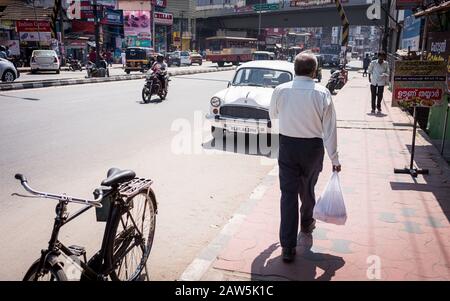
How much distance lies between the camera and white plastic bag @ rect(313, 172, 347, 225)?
3.91 m

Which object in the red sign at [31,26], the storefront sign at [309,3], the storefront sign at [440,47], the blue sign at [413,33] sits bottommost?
the storefront sign at [440,47]

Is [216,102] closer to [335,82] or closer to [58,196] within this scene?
[58,196]

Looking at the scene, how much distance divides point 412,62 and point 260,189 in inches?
125

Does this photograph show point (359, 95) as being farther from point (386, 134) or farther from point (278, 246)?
point (278, 246)

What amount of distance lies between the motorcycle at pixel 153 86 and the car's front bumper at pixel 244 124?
241 inches

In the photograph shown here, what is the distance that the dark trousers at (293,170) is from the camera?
12.3ft

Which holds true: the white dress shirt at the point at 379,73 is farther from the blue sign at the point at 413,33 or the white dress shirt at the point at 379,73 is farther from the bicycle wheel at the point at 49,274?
the bicycle wheel at the point at 49,274

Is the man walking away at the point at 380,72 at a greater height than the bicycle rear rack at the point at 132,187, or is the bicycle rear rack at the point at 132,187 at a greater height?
the man walking away at the point at 380,72

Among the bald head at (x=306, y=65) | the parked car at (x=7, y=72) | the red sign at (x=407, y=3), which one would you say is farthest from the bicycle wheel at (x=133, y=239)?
the parked car at (x=7, y=72)

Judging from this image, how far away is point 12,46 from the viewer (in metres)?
34.5

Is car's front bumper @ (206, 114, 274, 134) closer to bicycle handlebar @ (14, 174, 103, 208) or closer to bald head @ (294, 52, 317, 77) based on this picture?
bald head @ (294, 52, 317, 77)

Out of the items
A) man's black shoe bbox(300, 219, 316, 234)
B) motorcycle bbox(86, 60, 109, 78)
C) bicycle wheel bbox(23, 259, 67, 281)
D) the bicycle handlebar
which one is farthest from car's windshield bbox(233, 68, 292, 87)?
motorcycle bbox(86, 60, 109, 78)

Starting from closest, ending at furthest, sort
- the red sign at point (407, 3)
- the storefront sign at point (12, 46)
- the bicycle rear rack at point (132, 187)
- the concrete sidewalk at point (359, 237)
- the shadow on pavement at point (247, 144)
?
the bicycle rear rack at point (132, 187)
the concrete sidewalk at point (359, 237)
the shadow on pavement at point (247, 144)
the red sign at point (407, 3)
the storefront sign at point (12, 46)
